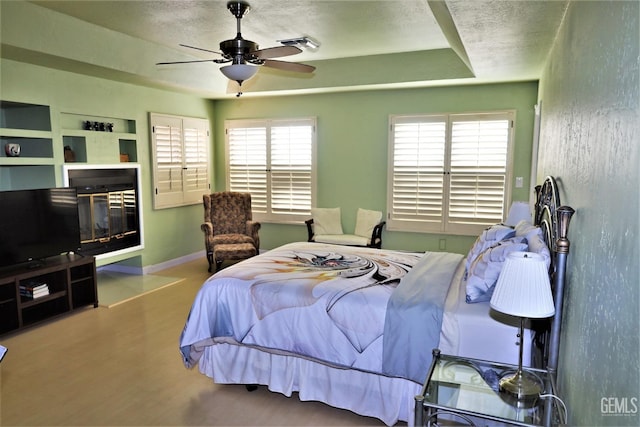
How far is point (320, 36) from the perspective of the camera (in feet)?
15.3

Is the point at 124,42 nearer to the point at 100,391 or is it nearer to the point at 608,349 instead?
the point at 100,391

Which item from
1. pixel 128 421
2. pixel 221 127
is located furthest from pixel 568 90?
pixel 221 127

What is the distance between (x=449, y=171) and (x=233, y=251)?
2993 mm

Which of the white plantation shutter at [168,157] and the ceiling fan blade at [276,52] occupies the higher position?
the ceiling fan blade at [276,52]

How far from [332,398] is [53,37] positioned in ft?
12.6

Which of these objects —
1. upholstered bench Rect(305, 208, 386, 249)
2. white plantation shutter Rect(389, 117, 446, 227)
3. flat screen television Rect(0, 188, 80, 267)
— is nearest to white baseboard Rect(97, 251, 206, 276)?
flat screen television Rect(0, 188, 80, 267)

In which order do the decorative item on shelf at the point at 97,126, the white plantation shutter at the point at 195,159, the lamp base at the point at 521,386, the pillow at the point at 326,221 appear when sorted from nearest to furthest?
the lamp base at the point at 521,386 < the decorative item on shelf at the point at 97,126 < the pillow at the point at 326,221 < the white plantation shutter at the point at 195,159

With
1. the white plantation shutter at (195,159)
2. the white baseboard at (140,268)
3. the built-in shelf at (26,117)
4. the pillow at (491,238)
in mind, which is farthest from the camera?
the white plantation shutter at (195,159)

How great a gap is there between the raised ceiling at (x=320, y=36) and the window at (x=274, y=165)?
0.95 meters

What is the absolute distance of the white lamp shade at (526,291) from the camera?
164cm

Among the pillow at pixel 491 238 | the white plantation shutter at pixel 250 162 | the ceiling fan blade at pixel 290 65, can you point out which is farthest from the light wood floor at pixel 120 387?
the white plantation shutter at pixel 250 162

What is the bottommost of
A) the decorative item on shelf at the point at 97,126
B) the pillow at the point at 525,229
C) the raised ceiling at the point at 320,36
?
the pillow at the point at 525,229

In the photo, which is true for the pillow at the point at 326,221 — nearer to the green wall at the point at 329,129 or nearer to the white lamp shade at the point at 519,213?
the green wall at the point at 329,129

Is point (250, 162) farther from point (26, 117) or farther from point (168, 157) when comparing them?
point (26, 117)
